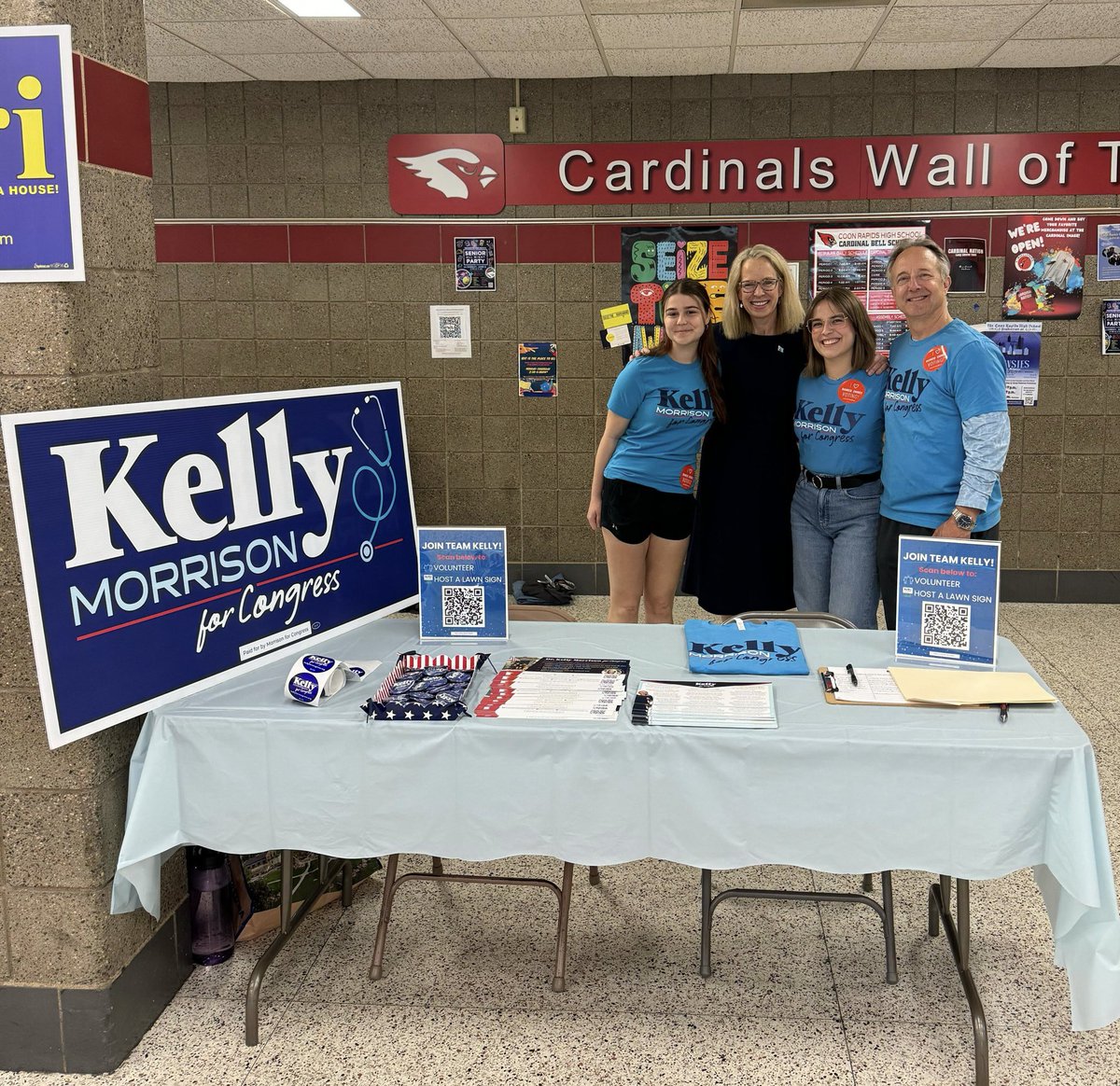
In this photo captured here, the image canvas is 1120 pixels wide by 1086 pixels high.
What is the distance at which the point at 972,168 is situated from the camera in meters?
5.39

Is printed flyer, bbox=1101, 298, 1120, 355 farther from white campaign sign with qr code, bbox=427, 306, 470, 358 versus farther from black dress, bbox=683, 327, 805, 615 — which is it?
white campaign sign with qr code, bbox=427, 306, 470, 358

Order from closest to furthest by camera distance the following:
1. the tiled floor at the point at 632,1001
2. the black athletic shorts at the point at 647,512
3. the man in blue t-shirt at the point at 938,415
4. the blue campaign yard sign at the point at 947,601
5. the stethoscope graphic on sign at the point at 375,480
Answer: the tiled floor at the point at 632,1001 < the blue campaign yard sign at the point at 947,601 < the stethoscope graphic on sign at the point at 375,480 < the man in blue t-shirt at the point at 938,415 < the black athletic shorts at the point at 647,512

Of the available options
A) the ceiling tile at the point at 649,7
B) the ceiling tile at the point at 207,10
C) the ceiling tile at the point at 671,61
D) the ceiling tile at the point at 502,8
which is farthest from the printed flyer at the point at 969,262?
the ceiling tile at the point at 207,10

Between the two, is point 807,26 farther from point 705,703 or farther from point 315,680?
point 315,680

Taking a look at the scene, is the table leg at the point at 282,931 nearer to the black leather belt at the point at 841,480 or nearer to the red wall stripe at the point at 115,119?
the red wall stripe at the point at 115,119

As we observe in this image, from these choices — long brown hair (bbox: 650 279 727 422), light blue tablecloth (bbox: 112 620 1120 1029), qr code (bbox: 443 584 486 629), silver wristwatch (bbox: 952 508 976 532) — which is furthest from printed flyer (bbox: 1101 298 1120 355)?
qr code (bbox: 443 584 486 629)

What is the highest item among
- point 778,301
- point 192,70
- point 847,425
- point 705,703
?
point 192,70

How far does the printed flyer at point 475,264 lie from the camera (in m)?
5.66

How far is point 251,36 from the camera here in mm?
4707

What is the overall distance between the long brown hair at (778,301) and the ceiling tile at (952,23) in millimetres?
1713

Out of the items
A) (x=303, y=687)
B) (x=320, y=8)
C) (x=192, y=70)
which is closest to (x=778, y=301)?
(x=303, y=687)

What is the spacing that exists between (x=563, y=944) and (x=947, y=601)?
1156 millimetres

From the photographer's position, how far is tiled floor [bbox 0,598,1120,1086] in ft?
6.88

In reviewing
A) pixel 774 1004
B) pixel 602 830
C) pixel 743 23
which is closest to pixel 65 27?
pixel 602 830
